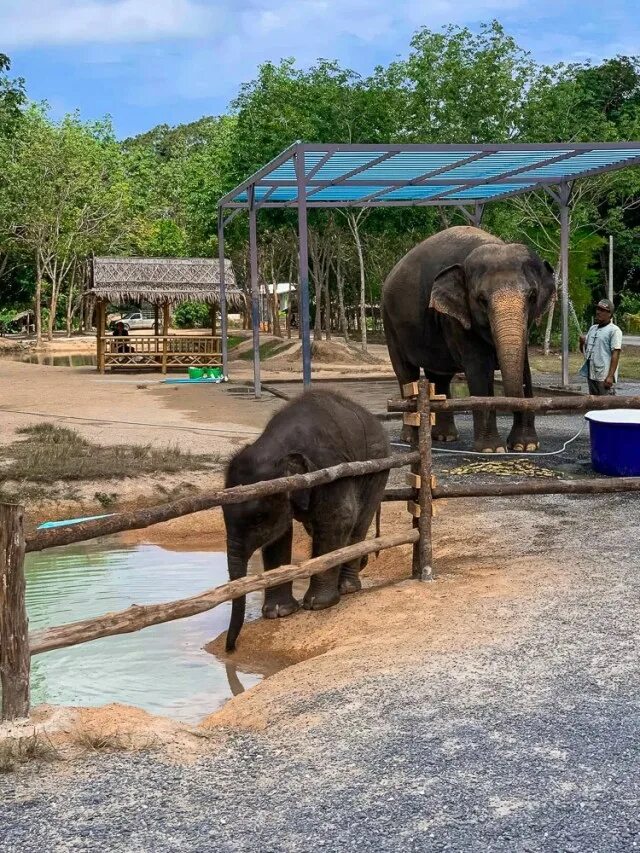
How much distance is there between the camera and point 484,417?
11352mm

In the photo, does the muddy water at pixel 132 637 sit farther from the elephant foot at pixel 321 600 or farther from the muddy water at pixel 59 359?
the muddy water at pixel 59 359

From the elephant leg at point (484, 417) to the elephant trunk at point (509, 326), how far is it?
2.12 ft

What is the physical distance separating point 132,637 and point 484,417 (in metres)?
5.37

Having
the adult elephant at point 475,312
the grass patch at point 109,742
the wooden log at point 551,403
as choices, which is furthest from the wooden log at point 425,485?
the adult elephant at point 475,312

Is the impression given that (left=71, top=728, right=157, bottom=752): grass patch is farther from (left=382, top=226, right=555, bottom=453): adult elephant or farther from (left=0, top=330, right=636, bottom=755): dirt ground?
(left=382, top=226, right=555, bottom=453): adult elephant

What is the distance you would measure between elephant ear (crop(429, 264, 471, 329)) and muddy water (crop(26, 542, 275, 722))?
3934 mm

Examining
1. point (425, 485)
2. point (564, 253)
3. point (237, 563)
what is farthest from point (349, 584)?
point (564, 253)

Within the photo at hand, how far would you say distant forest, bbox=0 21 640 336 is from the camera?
2761cm

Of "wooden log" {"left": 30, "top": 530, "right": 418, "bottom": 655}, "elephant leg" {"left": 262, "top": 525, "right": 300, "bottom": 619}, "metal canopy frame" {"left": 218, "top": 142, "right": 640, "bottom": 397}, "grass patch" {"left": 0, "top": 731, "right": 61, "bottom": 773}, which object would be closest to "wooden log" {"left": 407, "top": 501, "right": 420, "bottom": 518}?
"wooden log" {"left": 30, "top": 530, "right": 418, "bottom": 655}

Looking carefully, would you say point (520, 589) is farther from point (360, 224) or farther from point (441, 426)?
point (360, 224)

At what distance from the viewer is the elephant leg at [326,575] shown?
6.72 meters

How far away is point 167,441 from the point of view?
12.9 m

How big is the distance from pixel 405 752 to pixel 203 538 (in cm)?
577

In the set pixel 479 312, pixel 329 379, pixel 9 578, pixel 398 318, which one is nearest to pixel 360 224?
pixel 329 379
